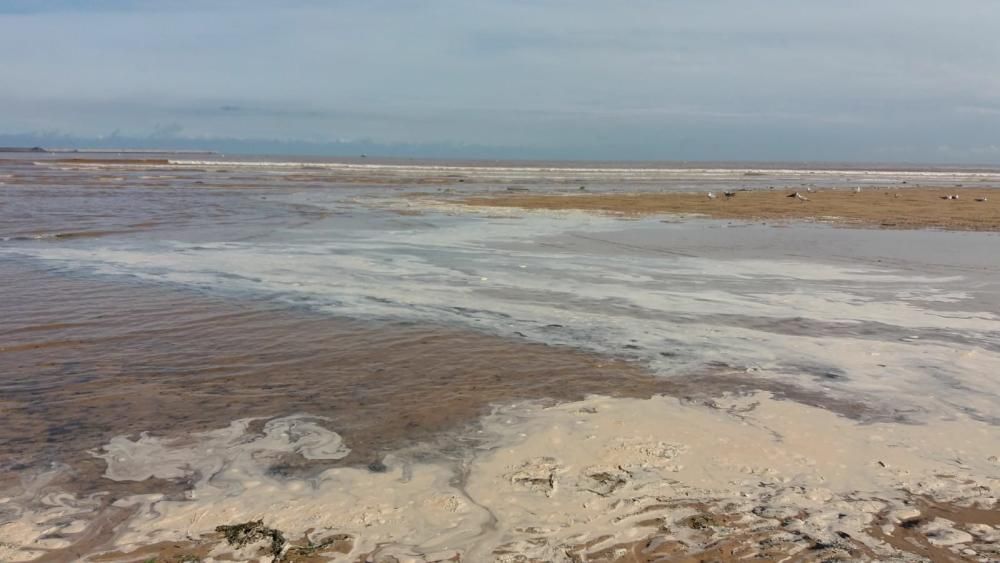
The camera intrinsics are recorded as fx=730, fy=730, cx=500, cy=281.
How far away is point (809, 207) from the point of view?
29547 millimetres

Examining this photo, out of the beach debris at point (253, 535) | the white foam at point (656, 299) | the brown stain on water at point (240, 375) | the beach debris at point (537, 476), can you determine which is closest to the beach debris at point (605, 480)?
the beach debris at point (537, 476)

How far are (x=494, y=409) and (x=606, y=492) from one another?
5.97 feet

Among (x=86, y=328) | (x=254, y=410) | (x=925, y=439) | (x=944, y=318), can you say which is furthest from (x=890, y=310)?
(x=86, y=328)

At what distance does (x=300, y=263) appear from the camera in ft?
47.0

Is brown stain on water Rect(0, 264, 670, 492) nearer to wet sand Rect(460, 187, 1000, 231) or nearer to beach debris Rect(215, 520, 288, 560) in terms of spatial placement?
beach debris Rect(215, 520, 288, 560)

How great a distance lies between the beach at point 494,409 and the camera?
449 cm

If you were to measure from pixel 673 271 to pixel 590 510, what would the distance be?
391 inches

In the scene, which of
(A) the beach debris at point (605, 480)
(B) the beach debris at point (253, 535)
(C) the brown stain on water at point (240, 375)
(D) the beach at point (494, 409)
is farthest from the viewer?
(C) the brown stain on water at point (240, 375)

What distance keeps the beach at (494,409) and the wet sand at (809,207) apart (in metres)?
9.96

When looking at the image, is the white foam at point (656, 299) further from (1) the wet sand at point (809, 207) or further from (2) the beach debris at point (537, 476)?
(1) the wet sand at point (809, 207)

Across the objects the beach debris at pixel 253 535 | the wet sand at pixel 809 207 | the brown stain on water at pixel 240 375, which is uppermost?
the wet sand at pixel 809 207

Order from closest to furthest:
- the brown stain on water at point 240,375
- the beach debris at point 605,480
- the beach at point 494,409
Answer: the beach at point 494,409
the beach debris at point 605,480
the brown stain on water at point 240,375

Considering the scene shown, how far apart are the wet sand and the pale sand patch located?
19.3 m

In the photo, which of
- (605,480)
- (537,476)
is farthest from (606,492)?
(537,476)
